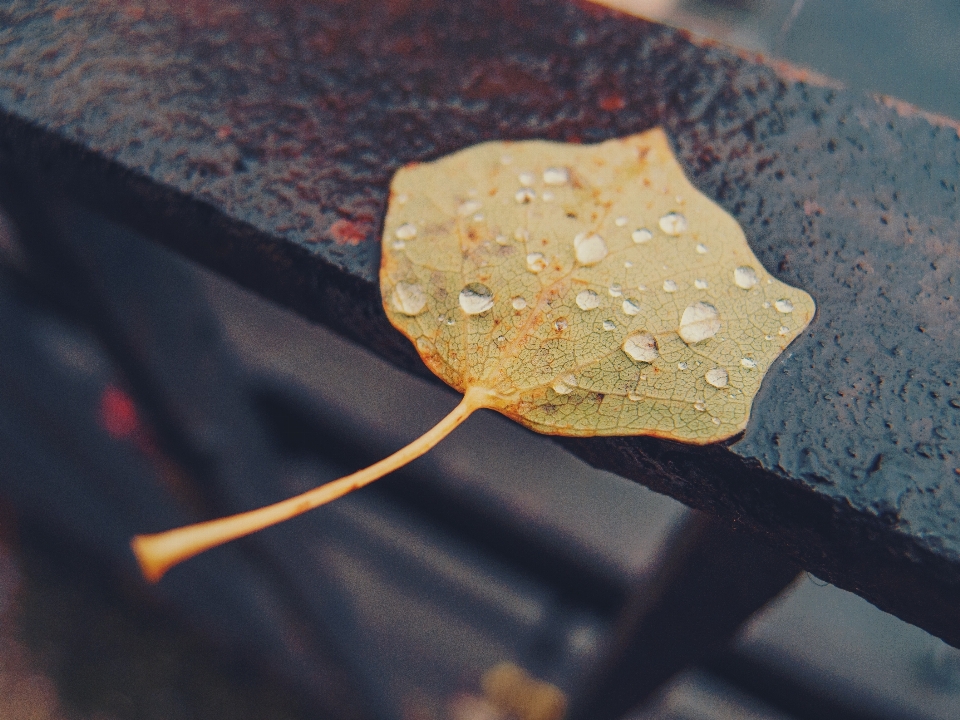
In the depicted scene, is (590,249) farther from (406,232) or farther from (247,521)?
(247,521)

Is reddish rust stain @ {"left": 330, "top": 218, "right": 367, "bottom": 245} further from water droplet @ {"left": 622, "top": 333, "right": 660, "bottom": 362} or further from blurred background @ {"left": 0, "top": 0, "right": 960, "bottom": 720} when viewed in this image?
blurred background @ {"left": 0, "top": 0, "right": 960, "bottom": 720}

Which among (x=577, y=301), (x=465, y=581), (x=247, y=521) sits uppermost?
(x=577, y=301)

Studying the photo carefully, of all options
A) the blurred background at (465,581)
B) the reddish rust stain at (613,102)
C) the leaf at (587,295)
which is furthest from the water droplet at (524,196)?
the blurred background at (465,581)

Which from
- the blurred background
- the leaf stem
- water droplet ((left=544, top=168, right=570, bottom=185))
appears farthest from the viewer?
the blurred background

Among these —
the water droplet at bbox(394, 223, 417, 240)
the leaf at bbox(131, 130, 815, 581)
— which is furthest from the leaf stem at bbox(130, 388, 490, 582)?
the water droplet at bbox(394, 223, 417, 240)

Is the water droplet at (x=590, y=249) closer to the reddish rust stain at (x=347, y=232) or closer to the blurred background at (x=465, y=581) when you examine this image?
the reddish rust stain at (x=347, y=232)

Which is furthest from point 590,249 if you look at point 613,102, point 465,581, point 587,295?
point 465,581
